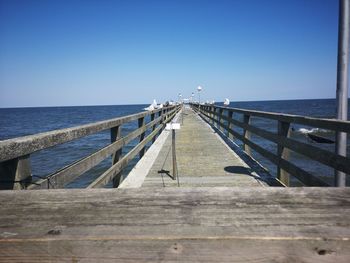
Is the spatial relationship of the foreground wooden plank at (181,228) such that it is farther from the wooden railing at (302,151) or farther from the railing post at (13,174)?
the wooden railing at (302,151)

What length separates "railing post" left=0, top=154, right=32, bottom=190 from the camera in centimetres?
232

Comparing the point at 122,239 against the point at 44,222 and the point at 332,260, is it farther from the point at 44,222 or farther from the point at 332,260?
the point at 332,260

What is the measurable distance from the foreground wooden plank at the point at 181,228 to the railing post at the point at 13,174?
2.62 feet

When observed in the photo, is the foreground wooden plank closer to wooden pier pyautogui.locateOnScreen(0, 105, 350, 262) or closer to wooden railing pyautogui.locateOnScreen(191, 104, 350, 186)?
wooden pier pyautogui.locateOnScreen(0, 105, 350, 262)

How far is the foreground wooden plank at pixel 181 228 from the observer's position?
1.14 m

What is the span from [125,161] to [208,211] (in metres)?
4.00

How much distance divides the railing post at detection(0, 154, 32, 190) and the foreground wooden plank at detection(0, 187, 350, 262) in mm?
799

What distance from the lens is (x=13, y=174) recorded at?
2.35m

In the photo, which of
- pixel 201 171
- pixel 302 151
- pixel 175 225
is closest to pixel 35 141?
pixel 175 225

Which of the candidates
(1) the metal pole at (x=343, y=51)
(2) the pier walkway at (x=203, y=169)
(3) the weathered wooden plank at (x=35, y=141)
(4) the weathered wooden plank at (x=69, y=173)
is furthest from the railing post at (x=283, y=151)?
(3) the weathered wooden plank at (x=35, y=141)

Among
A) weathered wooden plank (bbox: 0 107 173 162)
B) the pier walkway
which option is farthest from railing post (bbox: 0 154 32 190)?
the pier walkway

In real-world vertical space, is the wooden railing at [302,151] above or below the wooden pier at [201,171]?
above

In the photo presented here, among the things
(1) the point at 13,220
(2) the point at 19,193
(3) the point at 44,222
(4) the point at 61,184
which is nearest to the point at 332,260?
(3) the point at 44,222

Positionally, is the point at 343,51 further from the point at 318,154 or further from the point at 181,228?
the point at 181,228
